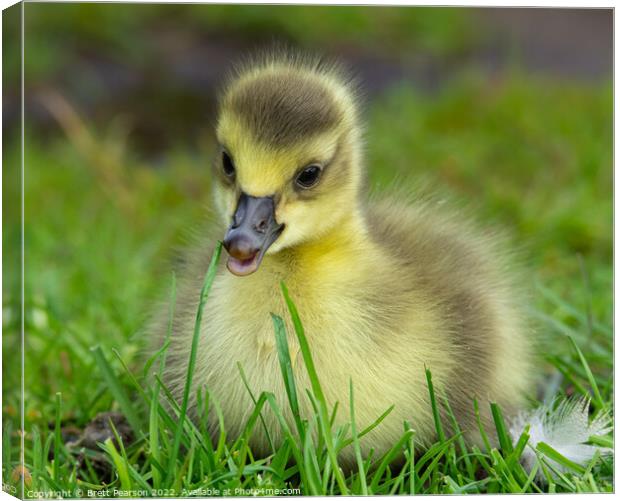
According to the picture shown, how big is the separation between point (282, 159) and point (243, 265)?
167 mm

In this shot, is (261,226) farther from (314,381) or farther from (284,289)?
(314,381)

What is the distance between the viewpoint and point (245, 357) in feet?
5.76

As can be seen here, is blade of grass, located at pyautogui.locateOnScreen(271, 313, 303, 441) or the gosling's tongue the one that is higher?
the gosling's tongue

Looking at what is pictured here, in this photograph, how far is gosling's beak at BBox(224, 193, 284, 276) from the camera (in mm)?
1570

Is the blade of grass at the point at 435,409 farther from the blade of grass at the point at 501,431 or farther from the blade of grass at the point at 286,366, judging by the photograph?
the blade of grass at the point at 286,366

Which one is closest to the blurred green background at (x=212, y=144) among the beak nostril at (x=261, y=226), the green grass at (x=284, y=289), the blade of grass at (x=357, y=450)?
the green grass at (x=284, y=289)

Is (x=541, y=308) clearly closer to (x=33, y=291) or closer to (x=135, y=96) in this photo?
(x=33, y=291)

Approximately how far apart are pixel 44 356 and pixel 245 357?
0.69 metres

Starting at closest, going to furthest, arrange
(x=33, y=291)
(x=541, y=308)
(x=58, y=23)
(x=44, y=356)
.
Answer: (x=44, y=356), (x=541, y=308), (x=33, y=291), (x=58, y=23)

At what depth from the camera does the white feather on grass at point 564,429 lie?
186cm

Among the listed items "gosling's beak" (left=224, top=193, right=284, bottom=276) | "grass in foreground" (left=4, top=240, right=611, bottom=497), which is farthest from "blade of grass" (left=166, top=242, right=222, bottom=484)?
"gosling's beak" (left=224, top=193, right=284, bottom=276)

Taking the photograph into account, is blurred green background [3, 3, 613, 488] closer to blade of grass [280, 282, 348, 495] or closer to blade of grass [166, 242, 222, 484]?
blade of grass [166, 242, 222, 484]

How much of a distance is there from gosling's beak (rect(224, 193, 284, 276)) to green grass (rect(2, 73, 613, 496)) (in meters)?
0.10

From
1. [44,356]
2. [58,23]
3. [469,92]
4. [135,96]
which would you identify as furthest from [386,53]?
[44,356]
